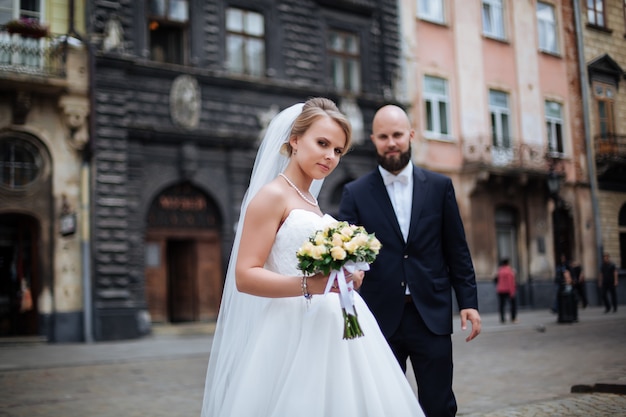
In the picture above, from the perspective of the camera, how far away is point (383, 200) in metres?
4.16

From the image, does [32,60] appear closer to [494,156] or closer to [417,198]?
[494,156]

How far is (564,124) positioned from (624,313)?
111 inches

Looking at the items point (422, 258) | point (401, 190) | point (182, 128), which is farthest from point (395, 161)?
point (182, 128)

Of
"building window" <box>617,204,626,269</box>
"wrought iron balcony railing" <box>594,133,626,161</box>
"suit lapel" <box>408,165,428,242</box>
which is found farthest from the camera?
"building window" <box>617,204,626,269</box>

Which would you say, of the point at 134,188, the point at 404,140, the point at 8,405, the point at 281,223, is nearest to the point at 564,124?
the point at 404,140

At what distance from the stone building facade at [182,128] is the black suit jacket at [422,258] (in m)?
12.9

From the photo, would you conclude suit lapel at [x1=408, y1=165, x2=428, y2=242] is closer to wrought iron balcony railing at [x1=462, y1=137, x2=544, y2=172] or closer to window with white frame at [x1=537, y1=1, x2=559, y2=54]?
window with white frame at [x1=537, y1=1, x2=559, y2=54]

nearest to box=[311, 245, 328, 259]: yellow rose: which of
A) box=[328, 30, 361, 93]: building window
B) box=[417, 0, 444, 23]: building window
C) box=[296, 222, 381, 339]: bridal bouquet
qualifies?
box=[296, 222, 381, 339]: bridal bouquet

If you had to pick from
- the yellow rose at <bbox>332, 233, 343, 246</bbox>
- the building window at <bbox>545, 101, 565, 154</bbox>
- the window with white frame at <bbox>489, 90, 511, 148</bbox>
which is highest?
the window with white frame at <bbox>489, 90, 511, 148</bbox>

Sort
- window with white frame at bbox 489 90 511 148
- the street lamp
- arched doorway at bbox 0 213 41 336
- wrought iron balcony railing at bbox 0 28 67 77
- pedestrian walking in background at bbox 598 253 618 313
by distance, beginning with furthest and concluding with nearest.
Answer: window with white frame at bbox 489 90 511 148 → arched doorway at bbox 0 213 41 336 → wrought iron balcony railing at bbox 0 28 67 77 → the street lamp → pedestrian walking in background at bbox 598 253 618 313

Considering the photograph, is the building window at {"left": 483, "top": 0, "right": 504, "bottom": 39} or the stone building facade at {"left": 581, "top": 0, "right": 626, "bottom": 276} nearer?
the stone building facade at {"left": 581, "top": 0, "right": 626, "bottom": 276}

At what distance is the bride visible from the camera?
3.14 meters

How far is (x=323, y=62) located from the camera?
20.4 m

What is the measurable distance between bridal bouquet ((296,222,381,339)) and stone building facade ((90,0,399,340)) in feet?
44.8
